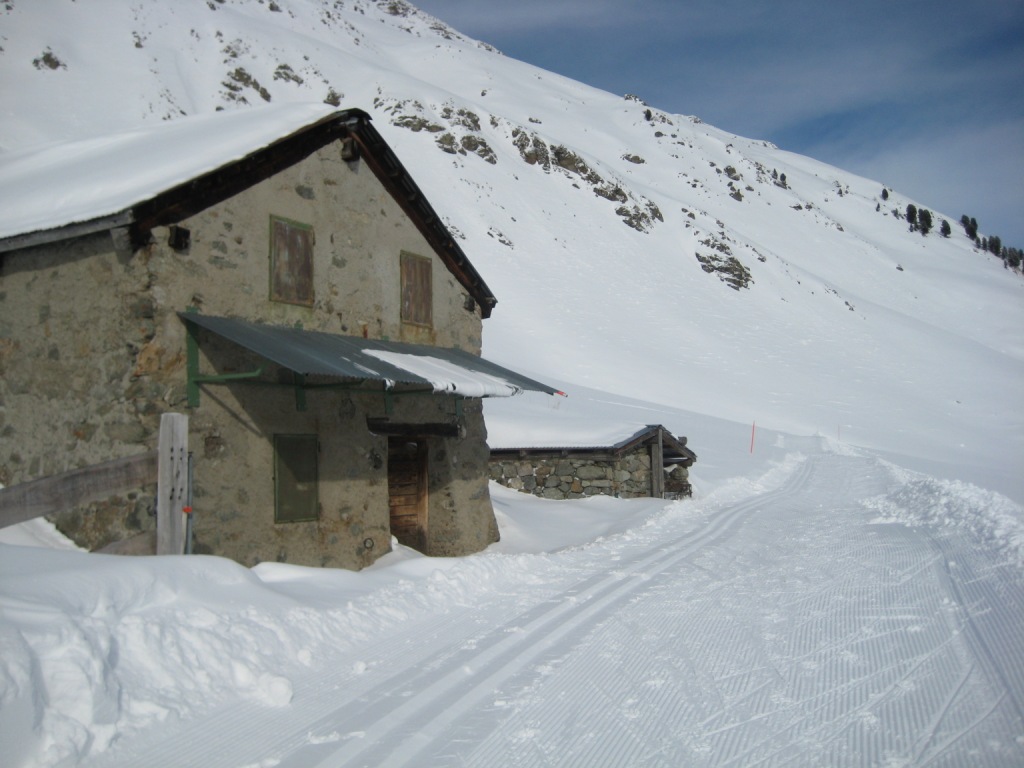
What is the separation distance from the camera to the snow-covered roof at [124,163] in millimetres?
8844

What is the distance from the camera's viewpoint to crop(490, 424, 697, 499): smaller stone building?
20.8 m

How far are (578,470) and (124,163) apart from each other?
1329 cm

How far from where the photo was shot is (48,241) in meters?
8.48

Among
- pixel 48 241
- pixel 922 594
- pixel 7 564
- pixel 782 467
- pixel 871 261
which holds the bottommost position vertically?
pixel 782 467

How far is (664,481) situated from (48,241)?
18.0 metres

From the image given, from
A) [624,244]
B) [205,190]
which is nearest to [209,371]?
[205,190]

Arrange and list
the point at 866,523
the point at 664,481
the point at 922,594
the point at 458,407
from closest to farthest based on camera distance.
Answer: the point at 922,594, the point at 458,407, the point at 866,523, the point at 664,481

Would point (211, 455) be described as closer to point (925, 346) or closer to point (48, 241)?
point (48, 241)

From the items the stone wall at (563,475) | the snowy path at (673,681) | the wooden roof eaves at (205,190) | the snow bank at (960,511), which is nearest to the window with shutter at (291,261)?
the wooden roof eaves at (205,190)

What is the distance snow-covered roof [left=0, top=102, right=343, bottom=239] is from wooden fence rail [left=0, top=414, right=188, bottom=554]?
2.43 metres

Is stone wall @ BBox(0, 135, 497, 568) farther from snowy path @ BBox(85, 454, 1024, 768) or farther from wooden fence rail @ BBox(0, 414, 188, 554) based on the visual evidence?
snowy path @ BBox(85, 454, 1024, 768)

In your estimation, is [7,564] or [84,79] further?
[84,79]

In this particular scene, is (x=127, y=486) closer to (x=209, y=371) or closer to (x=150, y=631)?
(x=209, y=371)

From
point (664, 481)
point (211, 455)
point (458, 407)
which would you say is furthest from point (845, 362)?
point (211, 455)
